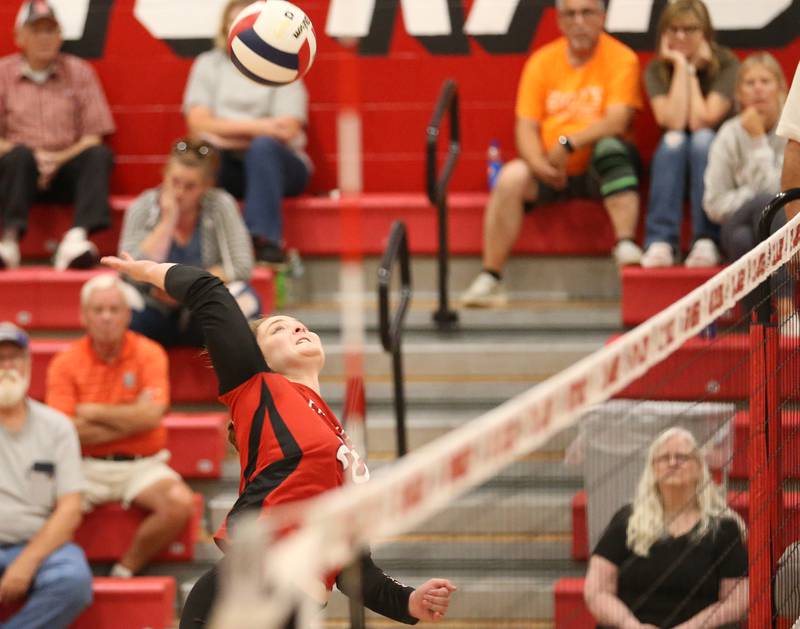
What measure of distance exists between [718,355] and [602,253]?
4.49 ft

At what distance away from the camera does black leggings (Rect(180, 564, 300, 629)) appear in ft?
12.5

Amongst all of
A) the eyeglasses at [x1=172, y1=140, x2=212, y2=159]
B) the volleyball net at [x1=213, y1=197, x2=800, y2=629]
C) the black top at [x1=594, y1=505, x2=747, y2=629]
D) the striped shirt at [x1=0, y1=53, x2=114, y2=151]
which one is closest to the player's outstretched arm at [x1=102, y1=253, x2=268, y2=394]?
the volleyball net at [x1=213, y1=197, x2=800, y2=629]

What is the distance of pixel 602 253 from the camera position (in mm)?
7781

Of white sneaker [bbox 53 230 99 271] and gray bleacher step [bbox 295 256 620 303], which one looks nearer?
white sneaker [bbox 53 230 99 271]

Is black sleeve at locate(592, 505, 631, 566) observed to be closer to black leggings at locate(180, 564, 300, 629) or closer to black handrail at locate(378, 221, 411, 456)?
black handrail at locate(378, 221, 411, 456)

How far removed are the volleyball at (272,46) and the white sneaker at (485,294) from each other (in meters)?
2.10

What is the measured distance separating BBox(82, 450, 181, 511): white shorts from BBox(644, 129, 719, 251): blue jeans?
2673 millimetres

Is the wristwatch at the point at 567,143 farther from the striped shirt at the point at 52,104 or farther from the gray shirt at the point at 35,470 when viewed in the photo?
the gray shirt at the point at 35,470

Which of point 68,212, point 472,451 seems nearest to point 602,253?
point 68,212

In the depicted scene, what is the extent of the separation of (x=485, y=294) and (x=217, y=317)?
3.80 metres

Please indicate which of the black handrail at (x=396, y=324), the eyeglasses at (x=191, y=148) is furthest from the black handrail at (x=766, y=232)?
the eyeglasses at (x=191, y=148)

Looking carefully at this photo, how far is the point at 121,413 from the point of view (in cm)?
643

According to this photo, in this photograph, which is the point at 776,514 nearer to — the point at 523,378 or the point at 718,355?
the point at 718,355

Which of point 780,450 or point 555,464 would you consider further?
point 555,464
